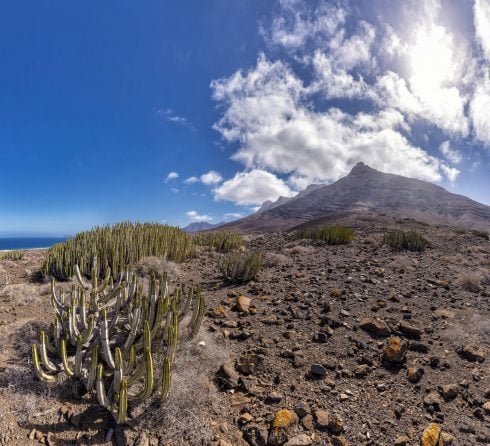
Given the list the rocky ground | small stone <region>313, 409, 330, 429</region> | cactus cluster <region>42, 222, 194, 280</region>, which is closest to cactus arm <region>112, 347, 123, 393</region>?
the rocky ground

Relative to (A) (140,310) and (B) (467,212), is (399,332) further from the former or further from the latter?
(B) (467,212)

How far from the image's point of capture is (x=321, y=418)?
2865 mm

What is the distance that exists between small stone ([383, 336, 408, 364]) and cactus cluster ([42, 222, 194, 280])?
16.6ft

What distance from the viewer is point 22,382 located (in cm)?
294

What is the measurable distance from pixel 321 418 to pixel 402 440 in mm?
691

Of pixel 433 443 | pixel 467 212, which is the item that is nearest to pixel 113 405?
pixel 433 443

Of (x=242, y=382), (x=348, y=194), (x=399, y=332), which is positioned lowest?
(x=242, y=382)

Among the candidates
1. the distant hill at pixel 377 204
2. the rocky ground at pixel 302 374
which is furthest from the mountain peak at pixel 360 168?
the rocky ground at pixel 302 374

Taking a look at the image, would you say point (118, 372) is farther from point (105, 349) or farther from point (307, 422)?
point (307, 422)

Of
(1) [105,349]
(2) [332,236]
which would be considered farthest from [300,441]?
(2) [332,236]

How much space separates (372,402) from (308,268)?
15.4ft

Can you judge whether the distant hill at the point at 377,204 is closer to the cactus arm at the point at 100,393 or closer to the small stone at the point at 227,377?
the small stone at the point at 227,377

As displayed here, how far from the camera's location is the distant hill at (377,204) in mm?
86062

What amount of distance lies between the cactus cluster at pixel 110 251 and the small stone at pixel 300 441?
4.78 metres
